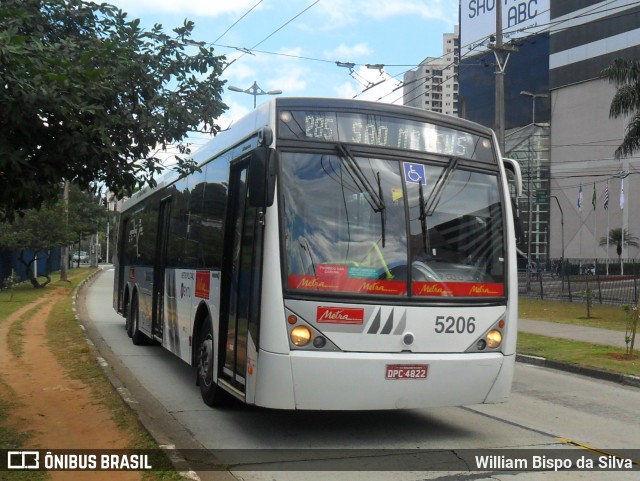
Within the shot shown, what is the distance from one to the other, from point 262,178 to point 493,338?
2729mm

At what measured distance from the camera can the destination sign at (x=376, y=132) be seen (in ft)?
23.3

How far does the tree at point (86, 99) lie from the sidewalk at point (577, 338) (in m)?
7.52

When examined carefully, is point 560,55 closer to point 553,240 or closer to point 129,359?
point 553,240

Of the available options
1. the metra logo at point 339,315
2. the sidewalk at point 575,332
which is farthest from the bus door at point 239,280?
the sidewalk at point 575,332

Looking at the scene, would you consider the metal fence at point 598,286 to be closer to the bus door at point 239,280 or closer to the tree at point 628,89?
the tree at point 628,89

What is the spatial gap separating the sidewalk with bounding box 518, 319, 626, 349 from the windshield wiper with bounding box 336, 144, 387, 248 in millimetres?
10416

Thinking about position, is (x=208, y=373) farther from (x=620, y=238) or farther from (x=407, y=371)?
(x=620, y=238)

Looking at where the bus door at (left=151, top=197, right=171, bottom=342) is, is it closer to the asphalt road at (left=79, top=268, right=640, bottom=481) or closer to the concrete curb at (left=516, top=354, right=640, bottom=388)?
the asphalt road at (left=79, top=268, right=640, bottom=481)

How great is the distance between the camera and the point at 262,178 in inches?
261

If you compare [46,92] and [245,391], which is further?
[245,391]

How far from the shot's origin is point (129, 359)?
13.2m

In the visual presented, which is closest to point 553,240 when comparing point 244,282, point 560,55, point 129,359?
point 560,55

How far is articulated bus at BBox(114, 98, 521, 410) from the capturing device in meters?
6.58

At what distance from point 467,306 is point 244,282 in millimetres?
2173
